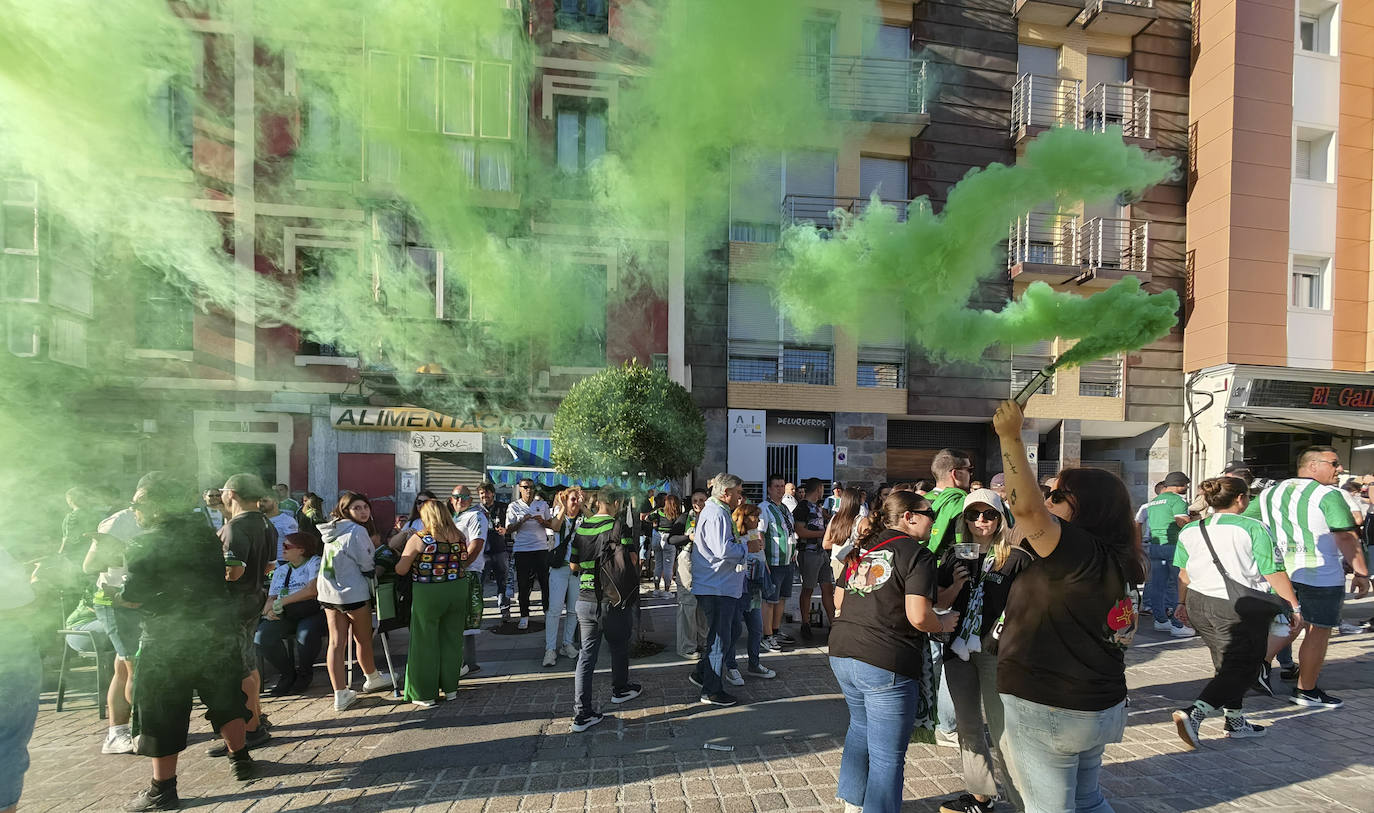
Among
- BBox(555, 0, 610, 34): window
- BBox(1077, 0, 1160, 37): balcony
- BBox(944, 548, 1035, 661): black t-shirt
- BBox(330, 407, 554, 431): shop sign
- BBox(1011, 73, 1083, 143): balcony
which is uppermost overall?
BBox(1077, 0, 1160, 37): balcony

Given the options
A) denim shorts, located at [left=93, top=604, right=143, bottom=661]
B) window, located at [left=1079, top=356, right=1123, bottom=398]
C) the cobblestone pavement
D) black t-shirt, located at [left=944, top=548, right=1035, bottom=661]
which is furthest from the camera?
window, located at [left=1079, top=356, right=1123, bottom=398]

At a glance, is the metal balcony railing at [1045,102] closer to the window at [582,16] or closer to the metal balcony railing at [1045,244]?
the metal balcony railing at [1045,244]

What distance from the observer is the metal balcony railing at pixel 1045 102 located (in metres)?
13.9

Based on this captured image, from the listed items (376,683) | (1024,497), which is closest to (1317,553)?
(1024,497)

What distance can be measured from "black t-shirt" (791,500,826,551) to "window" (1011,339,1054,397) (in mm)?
9809

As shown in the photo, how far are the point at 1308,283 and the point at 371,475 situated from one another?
A: 22.3 meters

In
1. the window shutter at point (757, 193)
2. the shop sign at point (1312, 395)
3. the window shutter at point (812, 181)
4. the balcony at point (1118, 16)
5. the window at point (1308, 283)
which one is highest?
the balcony at point (1118, 16)

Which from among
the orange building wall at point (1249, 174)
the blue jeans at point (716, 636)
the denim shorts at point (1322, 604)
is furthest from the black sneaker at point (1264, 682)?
the orange building wall at point (1249, 174)

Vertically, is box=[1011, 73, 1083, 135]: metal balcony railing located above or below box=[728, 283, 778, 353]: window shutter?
above

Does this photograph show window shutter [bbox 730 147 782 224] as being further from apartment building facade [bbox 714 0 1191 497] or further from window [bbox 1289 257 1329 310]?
window [bbox 1289 257 1329 310]

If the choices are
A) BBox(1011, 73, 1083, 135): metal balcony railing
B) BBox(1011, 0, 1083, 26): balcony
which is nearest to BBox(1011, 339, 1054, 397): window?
BBox(1011, 73, 1083, 135): metal balcony railing

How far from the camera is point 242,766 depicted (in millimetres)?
3646

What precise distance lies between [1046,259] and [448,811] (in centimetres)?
1603

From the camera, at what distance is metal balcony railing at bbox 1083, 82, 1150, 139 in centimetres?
1443
